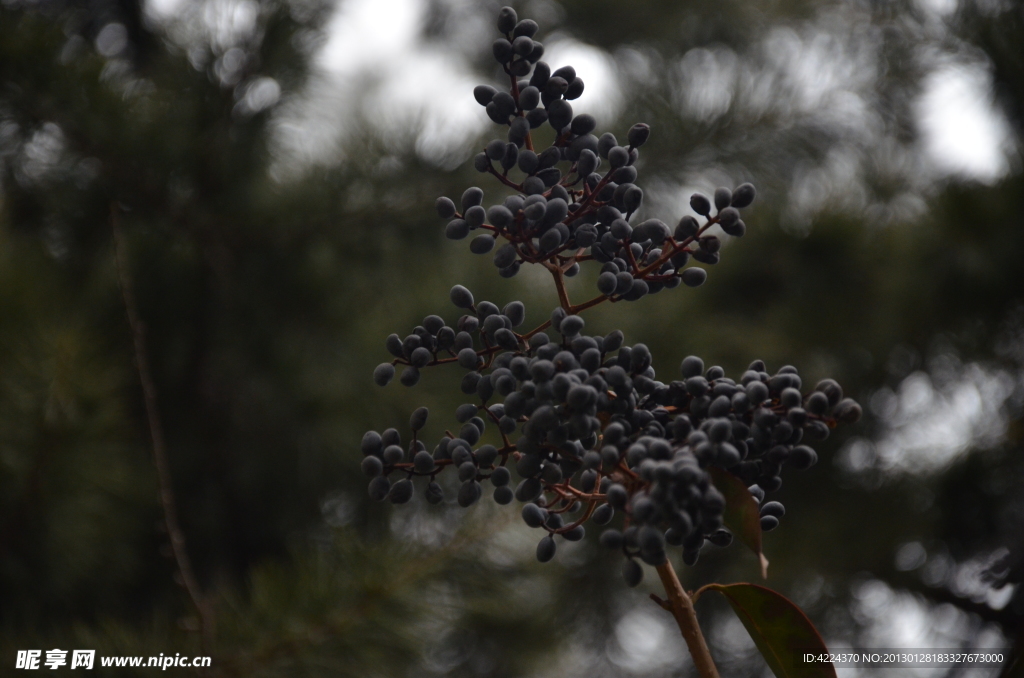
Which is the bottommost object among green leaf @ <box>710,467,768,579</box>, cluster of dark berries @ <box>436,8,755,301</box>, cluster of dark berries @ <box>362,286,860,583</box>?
green leaf @ <box>710,467,768,579</box>

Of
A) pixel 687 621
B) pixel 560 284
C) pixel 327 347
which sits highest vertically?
pixel 327 347

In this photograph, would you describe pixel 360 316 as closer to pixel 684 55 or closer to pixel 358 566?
pixel 358 566

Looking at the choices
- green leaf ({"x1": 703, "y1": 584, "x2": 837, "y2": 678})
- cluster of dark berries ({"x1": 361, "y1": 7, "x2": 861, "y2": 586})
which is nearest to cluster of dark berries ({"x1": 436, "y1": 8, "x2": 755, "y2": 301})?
cluster of dark berries ({"x1": 361, "y1": 7, "x2": 861, "y2": 586})

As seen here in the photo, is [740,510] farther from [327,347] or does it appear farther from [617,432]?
[327,347]

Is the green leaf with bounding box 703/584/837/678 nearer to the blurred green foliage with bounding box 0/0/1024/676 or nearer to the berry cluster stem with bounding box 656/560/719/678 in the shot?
the berry cluster stem with bounding box 656/560/719/678

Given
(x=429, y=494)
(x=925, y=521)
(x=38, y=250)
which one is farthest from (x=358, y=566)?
(x=925, y=521)

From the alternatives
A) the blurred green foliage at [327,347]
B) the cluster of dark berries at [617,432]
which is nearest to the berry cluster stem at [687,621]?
the cluster of dark berries at [617,432]

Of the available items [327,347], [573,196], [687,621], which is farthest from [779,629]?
[327,347]
